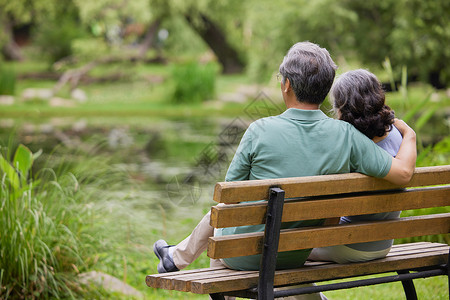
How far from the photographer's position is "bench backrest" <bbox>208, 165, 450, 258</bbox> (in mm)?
2191

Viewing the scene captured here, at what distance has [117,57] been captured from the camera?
866 inches

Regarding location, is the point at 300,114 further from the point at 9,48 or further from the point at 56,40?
the point at 9,48

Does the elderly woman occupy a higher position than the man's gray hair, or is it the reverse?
the man's gray hair

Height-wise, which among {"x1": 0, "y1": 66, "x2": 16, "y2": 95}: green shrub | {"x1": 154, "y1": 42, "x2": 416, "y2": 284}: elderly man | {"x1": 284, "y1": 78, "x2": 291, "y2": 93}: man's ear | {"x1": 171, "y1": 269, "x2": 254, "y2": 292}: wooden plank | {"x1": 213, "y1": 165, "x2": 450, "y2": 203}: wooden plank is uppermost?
{"x1": 284, "y1": 78, "x2": 291, "y2": 93}: man's ear

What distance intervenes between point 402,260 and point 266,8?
16249 millimetres

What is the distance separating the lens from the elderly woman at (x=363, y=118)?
2.55 m

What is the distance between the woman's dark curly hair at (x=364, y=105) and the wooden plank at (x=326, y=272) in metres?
0.50

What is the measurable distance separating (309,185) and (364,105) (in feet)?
1.54

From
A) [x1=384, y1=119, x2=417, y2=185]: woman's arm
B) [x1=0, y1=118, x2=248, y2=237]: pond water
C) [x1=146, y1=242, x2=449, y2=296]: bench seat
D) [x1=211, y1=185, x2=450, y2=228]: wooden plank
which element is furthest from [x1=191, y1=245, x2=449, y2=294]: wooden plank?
[x1=0, y1=118, x2=248, y2=237]: pond water

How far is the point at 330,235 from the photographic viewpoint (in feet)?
7.82

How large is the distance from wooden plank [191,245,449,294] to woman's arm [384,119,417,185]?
35 cm

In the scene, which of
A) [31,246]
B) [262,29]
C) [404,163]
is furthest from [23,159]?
[262,29]

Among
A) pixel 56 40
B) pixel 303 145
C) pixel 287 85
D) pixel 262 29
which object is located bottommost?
pixel 56 40

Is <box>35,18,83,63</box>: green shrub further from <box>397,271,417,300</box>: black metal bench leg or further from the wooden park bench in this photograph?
the wooden park bench
